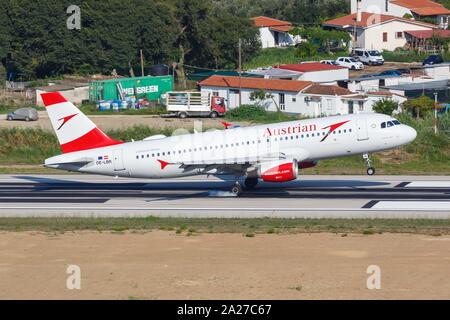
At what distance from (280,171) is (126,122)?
4022 cm

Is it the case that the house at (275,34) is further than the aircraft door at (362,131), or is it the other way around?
the house at (275,34)

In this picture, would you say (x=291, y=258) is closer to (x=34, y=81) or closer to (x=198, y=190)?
(x=198, y=190)

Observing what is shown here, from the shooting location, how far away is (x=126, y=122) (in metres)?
90.8

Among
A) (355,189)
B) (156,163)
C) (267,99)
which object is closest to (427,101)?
(267,99)

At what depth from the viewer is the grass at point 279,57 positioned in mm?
135250

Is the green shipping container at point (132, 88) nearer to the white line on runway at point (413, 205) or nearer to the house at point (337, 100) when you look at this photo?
the house at point (337, 100)

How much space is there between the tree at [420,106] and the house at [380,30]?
50629 millimetres

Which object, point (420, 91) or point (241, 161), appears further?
point (420, 91)

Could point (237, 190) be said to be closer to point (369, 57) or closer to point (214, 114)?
point (214, 114)

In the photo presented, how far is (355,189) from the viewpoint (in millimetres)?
57156

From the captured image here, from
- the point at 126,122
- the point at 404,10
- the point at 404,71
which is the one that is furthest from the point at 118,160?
the point at 404,10

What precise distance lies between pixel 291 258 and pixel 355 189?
18907 millimetres

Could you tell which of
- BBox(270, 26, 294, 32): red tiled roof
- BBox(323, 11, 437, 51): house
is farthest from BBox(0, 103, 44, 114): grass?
BBox(323, 11, 437, 51): house

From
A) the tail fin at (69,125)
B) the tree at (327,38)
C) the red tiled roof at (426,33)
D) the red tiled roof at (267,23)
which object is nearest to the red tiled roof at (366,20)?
the red tiled roof at (426,33)
